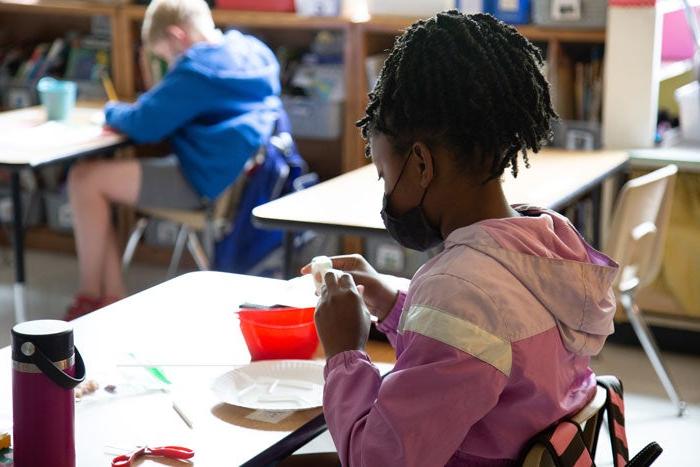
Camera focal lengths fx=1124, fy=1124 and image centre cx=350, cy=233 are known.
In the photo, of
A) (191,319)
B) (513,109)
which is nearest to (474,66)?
(513,109)

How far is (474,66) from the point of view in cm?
137

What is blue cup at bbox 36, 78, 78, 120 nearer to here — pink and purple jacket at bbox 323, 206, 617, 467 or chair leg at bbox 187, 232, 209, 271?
chair leg at bbox 187, 232, 209, 271

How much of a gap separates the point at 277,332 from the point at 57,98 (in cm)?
236

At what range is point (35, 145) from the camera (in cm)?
347

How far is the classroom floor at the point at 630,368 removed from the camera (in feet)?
9.73

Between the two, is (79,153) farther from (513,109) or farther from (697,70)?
(513,109)

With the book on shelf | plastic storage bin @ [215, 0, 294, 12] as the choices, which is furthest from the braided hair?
the book on shelf

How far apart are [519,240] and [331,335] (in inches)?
10.4

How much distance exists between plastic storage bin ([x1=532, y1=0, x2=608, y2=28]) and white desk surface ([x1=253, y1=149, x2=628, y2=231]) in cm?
44

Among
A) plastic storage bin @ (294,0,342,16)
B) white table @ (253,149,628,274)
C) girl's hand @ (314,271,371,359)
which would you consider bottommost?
white table @ (253,149,628,274)

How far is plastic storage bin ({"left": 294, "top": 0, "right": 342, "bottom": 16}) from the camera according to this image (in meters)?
4.08

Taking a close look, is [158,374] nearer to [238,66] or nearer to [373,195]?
[373,195]

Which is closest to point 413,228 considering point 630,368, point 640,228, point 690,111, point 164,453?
point 164,453

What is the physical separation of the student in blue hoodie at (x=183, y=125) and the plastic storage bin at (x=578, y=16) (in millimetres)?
908
